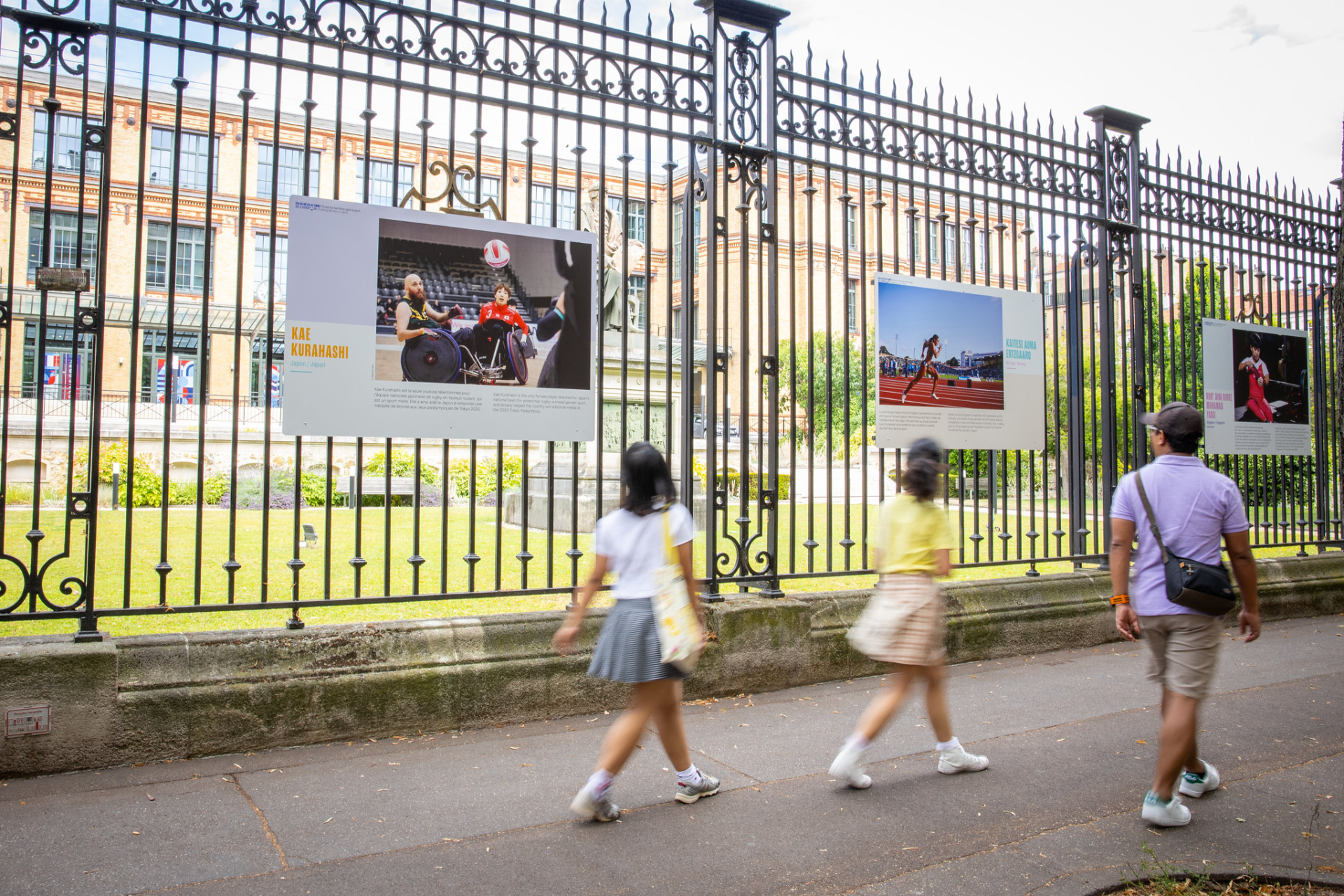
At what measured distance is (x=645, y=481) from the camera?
3.89 meters

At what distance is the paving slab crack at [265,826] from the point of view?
3496 millimetres

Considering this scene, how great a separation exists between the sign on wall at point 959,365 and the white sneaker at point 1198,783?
2975 millimetres

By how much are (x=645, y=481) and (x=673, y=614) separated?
1.80 feet

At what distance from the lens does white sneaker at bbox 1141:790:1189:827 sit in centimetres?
382

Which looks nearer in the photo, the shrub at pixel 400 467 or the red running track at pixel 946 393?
the red running track at pixel 946 393

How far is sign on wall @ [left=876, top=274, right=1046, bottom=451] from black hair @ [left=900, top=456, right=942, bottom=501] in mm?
2332

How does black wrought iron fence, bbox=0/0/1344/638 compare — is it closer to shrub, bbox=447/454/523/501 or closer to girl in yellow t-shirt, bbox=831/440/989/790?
girl in yellow t-shirt, bbox=831/440/989/790

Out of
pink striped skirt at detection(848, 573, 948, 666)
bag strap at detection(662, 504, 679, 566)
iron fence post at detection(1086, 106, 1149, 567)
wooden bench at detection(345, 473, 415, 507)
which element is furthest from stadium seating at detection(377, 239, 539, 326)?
wooden bench at detection(345, 473, 415, 507)

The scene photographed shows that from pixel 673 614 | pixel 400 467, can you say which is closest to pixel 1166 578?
pixel 673 614

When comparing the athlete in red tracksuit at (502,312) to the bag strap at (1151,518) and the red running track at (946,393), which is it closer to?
the red running track at (946,393)

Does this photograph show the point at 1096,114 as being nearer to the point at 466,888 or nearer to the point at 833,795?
the point at 833,795

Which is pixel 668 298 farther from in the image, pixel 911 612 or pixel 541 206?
pixel 541 206

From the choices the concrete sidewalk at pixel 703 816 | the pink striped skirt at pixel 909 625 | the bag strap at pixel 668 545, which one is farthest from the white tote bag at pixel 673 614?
the pink striped skirt at pixel 909 625

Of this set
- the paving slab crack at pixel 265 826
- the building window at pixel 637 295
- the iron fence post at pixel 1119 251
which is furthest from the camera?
the building window at pixel 637 295
